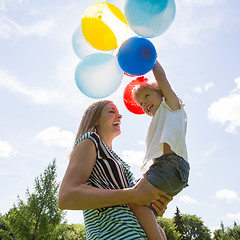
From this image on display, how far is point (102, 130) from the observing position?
8.09ft

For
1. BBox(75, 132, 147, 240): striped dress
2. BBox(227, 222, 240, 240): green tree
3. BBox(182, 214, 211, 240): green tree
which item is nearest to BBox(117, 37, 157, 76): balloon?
BBox(75, 132, 147, 240): striped dress

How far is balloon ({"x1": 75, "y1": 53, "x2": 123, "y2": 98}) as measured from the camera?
2.50 m

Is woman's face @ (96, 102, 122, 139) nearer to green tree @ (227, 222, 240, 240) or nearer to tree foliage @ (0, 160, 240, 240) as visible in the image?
tree foliage @ (0, 160, 240, 240)

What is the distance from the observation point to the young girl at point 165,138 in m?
2.16

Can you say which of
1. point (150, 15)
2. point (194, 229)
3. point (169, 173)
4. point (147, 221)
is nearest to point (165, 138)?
point (169, 173)

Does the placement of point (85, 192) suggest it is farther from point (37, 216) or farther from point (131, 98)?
point (37, 216)

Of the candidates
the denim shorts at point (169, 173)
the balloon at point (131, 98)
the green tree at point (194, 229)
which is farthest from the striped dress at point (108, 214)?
the green tree at point (194, 229)

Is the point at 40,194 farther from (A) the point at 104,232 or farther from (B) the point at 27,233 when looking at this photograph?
(A) the point at 104,232

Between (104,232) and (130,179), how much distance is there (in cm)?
65

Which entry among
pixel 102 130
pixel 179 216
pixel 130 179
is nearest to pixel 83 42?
pixel 102 130

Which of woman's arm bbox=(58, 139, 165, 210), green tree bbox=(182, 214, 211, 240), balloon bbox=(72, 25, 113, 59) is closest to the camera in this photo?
woman's arm bbox=(58, 139, 165, 210)

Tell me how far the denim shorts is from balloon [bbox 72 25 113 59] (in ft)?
4.58

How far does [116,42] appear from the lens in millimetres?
2691

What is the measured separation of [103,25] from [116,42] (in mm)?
228
